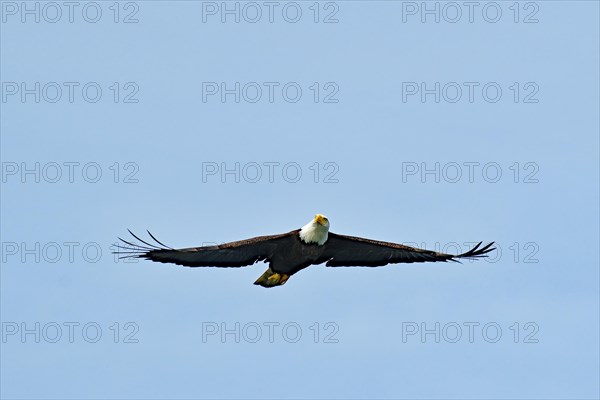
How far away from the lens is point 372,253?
217ft

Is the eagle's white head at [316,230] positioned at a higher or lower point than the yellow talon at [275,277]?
higher

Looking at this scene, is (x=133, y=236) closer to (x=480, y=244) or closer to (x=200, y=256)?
(x=200, y=256)

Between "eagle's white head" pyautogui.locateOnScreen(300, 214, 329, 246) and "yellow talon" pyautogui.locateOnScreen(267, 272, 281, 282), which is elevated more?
"eagle's white head" pyautogui.locateOnScreen(300, 214, 329, 246)

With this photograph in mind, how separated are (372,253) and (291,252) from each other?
302 cm

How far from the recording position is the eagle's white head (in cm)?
6381

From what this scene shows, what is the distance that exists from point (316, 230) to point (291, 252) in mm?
1085

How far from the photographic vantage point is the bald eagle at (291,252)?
209ft

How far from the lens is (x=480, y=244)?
64.9m

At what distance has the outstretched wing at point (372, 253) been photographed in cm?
6488

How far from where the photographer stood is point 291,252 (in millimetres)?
64312

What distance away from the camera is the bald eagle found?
209 feet

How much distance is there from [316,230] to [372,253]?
283 centimetres

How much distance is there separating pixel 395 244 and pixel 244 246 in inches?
185

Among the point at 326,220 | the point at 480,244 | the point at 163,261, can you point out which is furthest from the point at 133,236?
the point at 480,244
